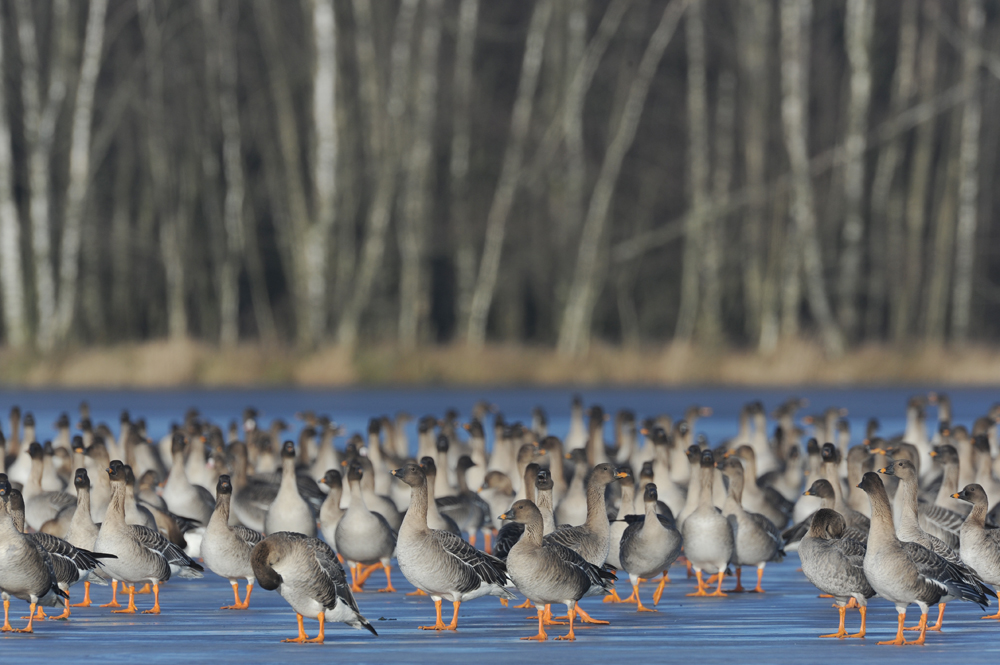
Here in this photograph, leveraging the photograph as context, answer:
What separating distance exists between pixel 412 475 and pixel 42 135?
22622 millimetres

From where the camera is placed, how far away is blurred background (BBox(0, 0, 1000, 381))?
33.3 metres

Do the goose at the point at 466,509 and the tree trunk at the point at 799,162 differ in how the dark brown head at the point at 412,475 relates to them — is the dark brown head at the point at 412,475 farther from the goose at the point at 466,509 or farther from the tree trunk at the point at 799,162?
the tree trunk at the point at 799,162

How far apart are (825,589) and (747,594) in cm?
172

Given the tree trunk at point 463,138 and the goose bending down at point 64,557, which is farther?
the tree trunk at point 463,138

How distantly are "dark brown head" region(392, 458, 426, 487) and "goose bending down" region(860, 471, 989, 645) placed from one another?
3256 millimetres

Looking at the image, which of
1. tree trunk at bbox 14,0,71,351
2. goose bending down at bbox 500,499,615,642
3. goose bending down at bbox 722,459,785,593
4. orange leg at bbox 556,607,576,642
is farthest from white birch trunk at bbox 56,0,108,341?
orange leg at bbox 556,607,576,642

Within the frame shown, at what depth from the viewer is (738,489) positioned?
552 inches

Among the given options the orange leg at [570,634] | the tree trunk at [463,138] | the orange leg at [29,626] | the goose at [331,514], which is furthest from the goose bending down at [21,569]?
the tree trunk at [463,138]

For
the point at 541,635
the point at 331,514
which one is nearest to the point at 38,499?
the point at 331,514

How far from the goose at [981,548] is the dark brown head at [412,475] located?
13.1 ft

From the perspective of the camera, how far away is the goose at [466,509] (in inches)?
589

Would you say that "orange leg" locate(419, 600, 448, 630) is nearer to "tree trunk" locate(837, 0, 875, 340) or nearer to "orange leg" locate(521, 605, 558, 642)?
"orange leg" locate(521, 605, 558, 642)

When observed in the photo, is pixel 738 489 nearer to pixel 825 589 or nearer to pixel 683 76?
pixel 825 589

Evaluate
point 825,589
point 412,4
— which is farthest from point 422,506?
point 412,4
